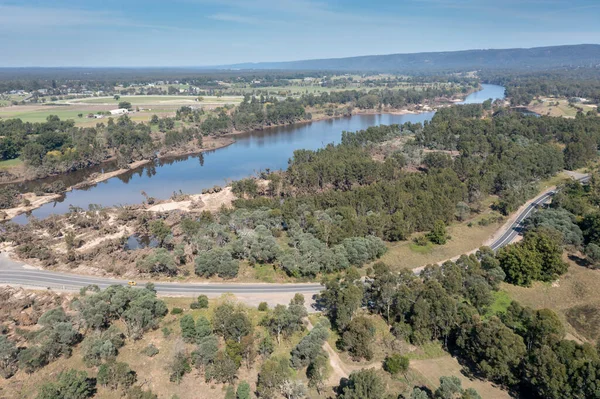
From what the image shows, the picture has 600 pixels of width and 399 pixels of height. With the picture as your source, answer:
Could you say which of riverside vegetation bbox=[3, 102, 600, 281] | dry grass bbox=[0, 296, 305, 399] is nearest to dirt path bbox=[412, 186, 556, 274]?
riverside vegetation bbox=[3, 102, 600, 281]

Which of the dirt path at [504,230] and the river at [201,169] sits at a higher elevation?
the river at [201,169]

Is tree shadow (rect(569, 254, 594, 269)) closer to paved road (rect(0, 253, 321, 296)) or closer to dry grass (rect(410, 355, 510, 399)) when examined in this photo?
dry grass (rect(410, 355, 510, 399))

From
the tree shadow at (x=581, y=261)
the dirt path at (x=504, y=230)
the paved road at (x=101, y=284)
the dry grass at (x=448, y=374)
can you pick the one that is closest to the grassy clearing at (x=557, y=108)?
the dirt path at (x=504, y=230)

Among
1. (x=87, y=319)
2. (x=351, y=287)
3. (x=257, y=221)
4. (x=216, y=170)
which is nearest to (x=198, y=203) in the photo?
(x=257, y=221)

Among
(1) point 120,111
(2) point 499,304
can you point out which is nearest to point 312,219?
(2) point 499,304

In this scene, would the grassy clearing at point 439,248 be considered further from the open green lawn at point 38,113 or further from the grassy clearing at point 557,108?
the open green lawn at point 38,113

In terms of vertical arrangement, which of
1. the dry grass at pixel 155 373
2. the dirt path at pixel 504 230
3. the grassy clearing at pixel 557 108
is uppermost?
the grassy clearing at pixel 557 108
